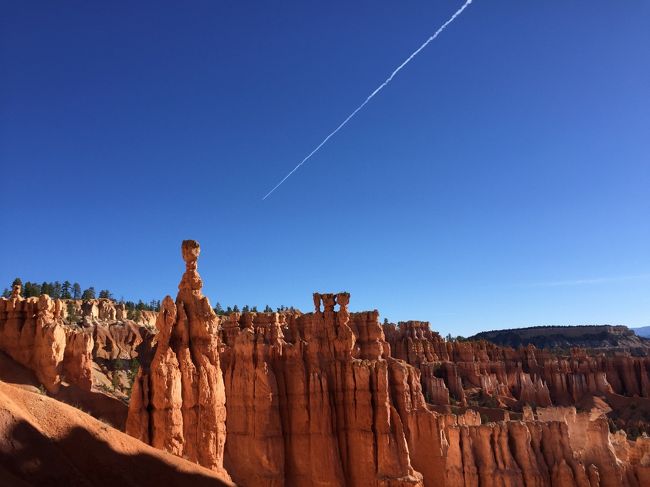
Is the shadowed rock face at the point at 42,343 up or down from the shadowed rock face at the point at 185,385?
up

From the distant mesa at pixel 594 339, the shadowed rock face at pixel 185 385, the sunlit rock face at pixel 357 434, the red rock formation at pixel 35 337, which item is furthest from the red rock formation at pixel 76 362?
the distant mesa at pixel 594 339

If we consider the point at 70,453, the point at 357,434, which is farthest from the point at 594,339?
the point at 70,453

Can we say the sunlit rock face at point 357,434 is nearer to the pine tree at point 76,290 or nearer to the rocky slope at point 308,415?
the rocky slope at point 308,415

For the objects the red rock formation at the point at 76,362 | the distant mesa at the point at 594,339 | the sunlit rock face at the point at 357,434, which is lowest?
the sunlit rock face at the point at 357,434

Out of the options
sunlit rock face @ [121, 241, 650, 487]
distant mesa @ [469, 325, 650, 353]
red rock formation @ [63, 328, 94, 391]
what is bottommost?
sunlit rock face @ [121, 241, 650, 487]

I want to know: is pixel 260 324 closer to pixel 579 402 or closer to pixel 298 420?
pixel 298 420

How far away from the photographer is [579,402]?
89250 mm

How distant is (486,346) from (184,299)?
9512 centimetres

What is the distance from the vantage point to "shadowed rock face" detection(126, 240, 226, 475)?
18328mm

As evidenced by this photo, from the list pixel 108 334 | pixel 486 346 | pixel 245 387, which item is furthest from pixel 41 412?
pixel 486 346

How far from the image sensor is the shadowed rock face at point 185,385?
18.3m

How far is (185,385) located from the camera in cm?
1934

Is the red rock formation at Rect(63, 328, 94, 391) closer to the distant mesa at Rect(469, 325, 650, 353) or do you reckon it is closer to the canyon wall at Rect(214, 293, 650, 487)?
the canyon wall at Rect(214, 293, 650, 487)

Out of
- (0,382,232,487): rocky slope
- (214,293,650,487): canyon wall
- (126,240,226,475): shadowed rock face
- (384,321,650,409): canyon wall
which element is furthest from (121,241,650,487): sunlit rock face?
(384,321,650,409): canyon wall
